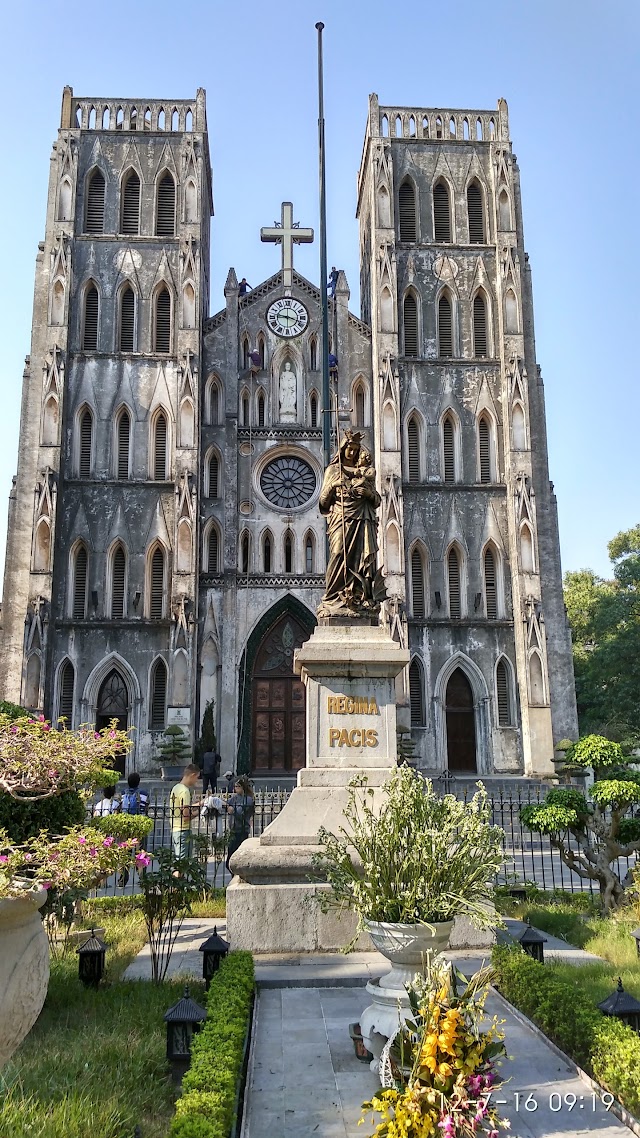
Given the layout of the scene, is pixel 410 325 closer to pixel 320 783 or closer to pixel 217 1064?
pixel 320 783

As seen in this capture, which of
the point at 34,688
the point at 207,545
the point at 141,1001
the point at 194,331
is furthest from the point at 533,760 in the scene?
the point at 141,1001

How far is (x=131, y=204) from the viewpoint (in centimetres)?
3206

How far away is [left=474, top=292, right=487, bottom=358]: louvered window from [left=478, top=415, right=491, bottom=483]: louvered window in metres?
2.65

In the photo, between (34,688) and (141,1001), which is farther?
(34,688)

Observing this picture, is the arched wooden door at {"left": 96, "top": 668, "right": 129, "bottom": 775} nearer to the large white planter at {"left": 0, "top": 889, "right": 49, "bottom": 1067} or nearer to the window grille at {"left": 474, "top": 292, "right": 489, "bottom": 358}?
the window grille at {"left": 474, "top": 292, "right": 489, "bottom": 358}

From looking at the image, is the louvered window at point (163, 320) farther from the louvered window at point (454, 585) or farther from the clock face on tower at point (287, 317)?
the louvered window at point (454, 585)

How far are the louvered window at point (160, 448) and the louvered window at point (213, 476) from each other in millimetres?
1500

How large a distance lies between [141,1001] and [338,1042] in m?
1.64

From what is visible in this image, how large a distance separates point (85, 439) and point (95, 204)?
8562mm

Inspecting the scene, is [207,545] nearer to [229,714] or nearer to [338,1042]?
[229,714]

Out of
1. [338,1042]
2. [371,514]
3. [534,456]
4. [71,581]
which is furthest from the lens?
[534,456]

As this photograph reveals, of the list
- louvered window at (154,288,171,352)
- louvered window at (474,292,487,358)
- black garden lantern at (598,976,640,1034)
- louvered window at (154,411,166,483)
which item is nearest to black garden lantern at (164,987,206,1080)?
black garden lantern at (598,976,640,1034)

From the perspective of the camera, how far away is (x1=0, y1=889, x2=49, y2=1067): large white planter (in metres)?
3.97

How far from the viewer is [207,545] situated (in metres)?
29.7
